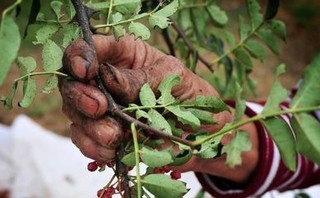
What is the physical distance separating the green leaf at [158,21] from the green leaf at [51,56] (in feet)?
0.26

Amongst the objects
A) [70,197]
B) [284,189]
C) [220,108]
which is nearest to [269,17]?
[220,108]

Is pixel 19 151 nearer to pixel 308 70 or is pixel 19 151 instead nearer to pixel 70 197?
pixel 70 197

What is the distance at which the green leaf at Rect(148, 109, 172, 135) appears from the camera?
1.63ft

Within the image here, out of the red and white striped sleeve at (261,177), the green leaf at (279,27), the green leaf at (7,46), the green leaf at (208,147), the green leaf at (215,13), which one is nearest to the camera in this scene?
the green leaf at (7,46)

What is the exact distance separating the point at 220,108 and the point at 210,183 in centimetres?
59

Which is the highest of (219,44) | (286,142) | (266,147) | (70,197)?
(286,142)

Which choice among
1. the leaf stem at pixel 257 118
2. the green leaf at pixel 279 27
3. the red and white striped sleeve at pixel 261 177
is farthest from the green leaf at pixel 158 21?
the red and white striped sleeve at pixel 261 177

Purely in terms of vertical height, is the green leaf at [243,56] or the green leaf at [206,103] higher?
the green leaf at [206,103]

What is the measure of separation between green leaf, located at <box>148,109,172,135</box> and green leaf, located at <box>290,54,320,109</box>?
114mm

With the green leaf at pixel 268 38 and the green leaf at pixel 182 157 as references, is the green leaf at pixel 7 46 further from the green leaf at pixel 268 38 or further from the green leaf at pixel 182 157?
the green leaf at pixel 268 38

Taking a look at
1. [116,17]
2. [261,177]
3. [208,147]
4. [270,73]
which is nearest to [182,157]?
[208,147]

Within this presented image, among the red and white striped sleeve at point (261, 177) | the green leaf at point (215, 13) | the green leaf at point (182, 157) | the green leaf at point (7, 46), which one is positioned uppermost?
the green leaf at point (7, 46)

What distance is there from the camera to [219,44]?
962 mm

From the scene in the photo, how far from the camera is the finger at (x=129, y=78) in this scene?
1.82 ft
